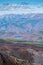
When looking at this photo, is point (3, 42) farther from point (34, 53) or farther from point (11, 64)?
point (11, 64)

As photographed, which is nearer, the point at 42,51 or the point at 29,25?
the point at 42,51

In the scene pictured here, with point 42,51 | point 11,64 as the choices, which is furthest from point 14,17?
point 11,64

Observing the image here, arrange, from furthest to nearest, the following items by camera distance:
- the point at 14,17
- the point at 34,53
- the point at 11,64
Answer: the point at 14,17, the point at 34,53, the point at 11,64

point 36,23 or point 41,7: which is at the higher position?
point 41,7

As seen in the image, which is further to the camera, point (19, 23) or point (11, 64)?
point (19, 23)

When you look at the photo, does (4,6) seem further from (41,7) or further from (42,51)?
(42,51)

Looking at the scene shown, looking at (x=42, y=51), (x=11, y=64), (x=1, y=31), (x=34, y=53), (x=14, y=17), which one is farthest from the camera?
(x=14, y=17)

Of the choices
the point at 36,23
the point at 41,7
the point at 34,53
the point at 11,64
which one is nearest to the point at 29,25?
the point at 36,23

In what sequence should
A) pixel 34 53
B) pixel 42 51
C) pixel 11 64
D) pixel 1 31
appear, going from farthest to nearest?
pixel 1 31
pixel 42 51
pixel 34 53
pixel 11 64

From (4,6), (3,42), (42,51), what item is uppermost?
(4,6)

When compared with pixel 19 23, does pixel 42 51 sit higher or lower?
lower
